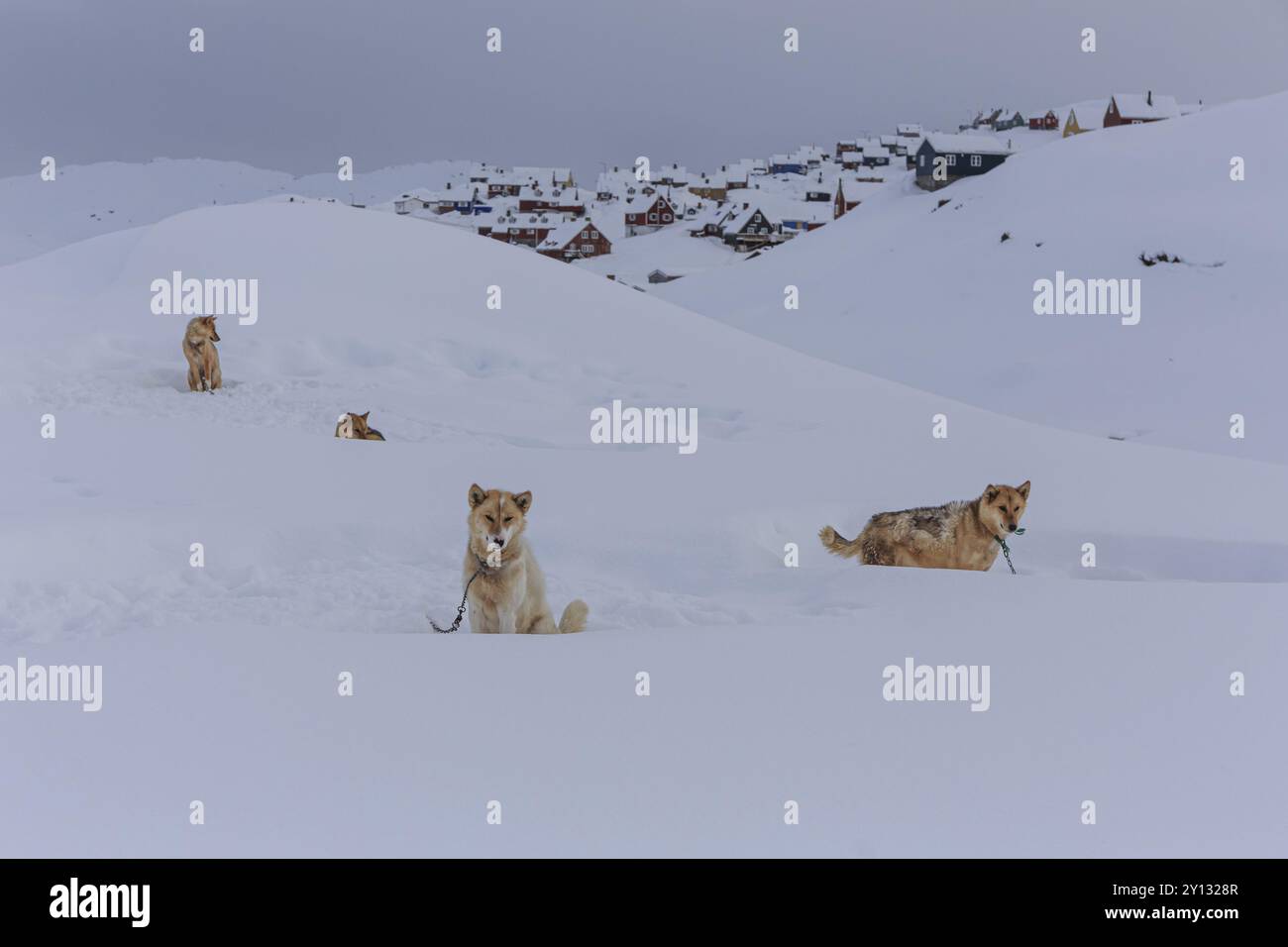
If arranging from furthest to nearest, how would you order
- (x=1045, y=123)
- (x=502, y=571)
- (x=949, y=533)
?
(x=1045, y=123)
(x=949, y=533)
(x=502, y=571)

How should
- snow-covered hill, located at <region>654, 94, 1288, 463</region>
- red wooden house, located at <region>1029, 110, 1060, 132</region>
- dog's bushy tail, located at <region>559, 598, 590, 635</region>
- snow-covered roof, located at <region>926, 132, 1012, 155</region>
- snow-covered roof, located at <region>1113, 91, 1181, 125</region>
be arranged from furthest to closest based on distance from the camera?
1. red wooden house, located at <region>1029, 110, 1060, 132</region>
2. snow-covered roof, located at <region>1113, 91, 1181, 125</region>
3. snow-covered roof, located at <region>926, 132, 1012, 155</region>
4. snow-covered hill, located at <region>654, 94, 1288, 463</region>
5. dog's bushy tail, located at <region>559, 598, 590, 635</region>

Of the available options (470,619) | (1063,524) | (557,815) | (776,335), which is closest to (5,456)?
(470,619)

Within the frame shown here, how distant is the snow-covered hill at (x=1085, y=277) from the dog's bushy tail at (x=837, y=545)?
1865 centimetres

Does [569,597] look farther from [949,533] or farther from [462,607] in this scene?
[949,533]

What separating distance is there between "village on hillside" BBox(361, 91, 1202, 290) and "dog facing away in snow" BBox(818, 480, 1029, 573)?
42.7 meters

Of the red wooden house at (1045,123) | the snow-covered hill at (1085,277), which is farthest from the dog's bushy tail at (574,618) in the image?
the red wooden house at (1045,123)

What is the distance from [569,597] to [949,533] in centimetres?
324

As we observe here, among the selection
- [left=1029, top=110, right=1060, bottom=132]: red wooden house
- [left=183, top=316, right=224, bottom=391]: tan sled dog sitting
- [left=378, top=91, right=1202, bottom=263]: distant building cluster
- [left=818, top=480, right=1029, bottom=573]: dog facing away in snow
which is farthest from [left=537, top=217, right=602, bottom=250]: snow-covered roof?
[left=818, top=480, right=1029, bottom=573]: dog facing away in snow

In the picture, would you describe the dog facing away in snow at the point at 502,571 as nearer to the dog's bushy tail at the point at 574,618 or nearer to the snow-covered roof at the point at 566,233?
the dog's bushy tail at the point at 574,618

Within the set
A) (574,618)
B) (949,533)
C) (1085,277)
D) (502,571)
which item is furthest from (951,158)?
(502,571)

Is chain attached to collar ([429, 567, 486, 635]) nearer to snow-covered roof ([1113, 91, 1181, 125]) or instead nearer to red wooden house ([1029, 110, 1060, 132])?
snow-covered roof ([1113, 91, 1181, 125])

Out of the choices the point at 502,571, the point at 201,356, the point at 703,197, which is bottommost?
the point at 502,571

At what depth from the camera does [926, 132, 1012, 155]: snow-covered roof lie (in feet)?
205

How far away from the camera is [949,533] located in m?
8.41
